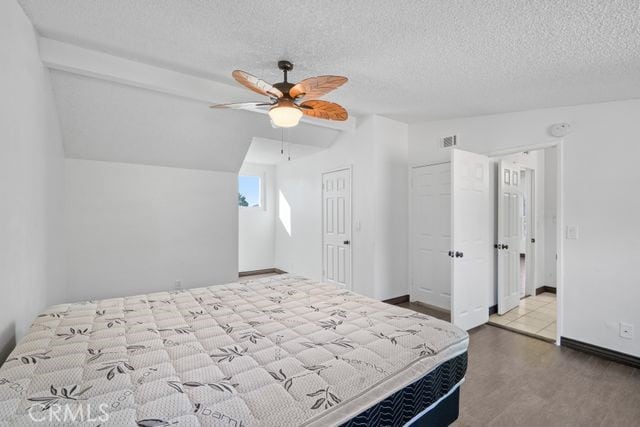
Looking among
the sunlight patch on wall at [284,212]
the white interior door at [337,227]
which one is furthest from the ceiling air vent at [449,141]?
the sunlight patch on wall at [284,212]

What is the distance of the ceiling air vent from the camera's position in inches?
155

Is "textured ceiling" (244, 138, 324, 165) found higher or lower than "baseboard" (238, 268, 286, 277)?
higher

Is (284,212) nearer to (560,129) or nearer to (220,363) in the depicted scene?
(560,129)

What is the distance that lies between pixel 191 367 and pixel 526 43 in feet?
9.09

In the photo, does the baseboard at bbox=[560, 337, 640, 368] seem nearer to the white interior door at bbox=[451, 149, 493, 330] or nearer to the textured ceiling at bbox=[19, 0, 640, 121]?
the white interior door at bbox=[451, 149, 493, 330]

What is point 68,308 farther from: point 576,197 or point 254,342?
point 576,197

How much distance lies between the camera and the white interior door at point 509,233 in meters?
3.91

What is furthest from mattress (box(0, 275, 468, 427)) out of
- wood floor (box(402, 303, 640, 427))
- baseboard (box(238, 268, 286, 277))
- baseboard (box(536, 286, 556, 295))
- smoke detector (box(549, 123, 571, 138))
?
baseboard (box(536, 286, 556, 295))

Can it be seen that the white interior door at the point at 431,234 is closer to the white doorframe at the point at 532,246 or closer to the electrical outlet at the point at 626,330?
the electrical outlet at the point at 626,330

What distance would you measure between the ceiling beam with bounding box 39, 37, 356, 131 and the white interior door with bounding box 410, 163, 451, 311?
263cm

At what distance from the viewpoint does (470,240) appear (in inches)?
138

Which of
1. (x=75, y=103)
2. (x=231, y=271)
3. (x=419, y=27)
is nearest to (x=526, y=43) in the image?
(x=419, y=27)

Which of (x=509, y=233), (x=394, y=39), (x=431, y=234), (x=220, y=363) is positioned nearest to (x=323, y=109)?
(x=394, y=39)

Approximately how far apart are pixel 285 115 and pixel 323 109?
36 cm
